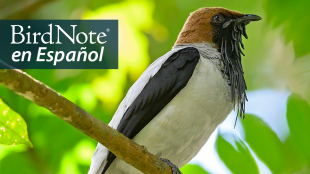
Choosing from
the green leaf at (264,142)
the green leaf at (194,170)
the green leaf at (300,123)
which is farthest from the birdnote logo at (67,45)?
the green leaf at (300,123)

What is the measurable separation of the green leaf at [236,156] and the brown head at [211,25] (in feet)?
3.88

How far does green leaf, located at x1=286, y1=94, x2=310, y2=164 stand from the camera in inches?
146

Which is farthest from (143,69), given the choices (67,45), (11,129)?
(11,129)

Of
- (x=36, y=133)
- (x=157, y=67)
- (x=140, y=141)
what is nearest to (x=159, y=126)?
(x=140, y=141)

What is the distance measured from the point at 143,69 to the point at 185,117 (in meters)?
1.74

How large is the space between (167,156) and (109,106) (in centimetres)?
151

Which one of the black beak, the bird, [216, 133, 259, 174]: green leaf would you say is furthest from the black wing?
[216, 133, 259, 174]: green leaf

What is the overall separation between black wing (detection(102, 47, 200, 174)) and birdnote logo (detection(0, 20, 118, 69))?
5.37ft

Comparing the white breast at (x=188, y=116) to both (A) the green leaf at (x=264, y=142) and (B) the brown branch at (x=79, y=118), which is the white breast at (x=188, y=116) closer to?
(B) the brown branch at (x=79, y=118)

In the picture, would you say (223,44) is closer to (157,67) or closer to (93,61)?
(157,67)

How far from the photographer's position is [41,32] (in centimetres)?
444

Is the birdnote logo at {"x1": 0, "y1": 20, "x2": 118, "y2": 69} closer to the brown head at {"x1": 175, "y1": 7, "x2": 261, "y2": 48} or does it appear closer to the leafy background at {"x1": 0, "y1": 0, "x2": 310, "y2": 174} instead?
the leafy background at {"x1": 0, "y1": 0, "x2": 310, "y2": 174}

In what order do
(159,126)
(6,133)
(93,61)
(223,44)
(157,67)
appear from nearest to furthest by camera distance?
(6,133)
(159,126)
(157,67)
(223,44)
(93,61)

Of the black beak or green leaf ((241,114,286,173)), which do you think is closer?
the black beak
